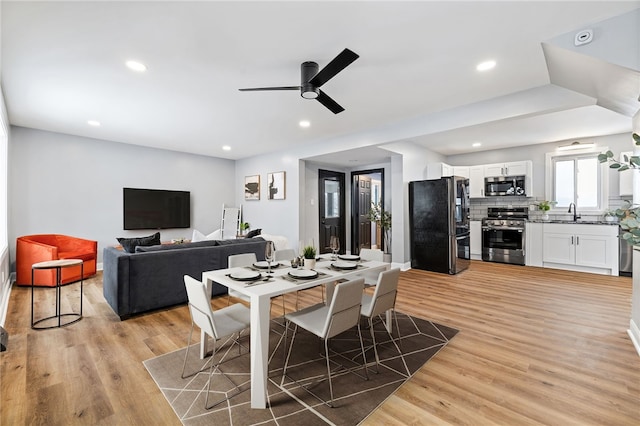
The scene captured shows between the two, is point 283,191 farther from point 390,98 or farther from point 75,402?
point 75,402

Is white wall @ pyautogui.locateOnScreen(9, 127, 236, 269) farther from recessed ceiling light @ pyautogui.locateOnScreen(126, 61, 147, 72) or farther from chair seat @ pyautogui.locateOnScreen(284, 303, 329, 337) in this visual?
chair seat @ pyautogui.locateOnScreen(284, 303, 329, 337)

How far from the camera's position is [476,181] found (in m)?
6.76

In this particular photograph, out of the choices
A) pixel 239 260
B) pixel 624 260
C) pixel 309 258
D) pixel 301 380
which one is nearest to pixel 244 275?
pixel 309 258

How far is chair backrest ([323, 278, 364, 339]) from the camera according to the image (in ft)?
6.23

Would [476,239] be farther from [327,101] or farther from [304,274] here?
[304,274]

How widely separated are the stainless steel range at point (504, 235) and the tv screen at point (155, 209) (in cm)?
693

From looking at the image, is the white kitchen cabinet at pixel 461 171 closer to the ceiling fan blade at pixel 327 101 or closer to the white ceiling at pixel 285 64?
the white ceiling at pixel 285 64

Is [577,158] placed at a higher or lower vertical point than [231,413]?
higher

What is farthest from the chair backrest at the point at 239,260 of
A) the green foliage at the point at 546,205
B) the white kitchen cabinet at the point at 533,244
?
the green foliage at the point at 546,205

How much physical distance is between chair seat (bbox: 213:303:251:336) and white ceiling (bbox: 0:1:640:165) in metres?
2.20

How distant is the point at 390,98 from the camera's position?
358 centimetres

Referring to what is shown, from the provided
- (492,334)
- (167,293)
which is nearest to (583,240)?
(492,334)

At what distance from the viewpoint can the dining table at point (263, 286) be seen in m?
1.82

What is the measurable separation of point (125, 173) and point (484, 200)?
8084mm
